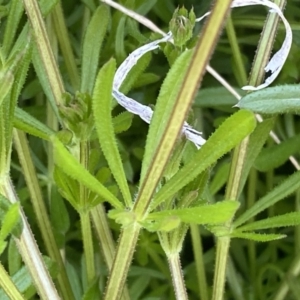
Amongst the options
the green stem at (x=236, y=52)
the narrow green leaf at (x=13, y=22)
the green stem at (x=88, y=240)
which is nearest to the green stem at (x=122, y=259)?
the green stem at (x=88, y=240)

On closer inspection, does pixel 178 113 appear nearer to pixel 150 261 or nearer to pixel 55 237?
pixel 55 237

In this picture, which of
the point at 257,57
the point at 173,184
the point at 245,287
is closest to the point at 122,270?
the point at 173,184

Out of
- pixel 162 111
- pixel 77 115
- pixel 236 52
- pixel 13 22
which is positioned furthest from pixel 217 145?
pixel 236 52

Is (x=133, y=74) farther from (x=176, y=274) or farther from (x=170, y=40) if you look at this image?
(x=176, y=274)

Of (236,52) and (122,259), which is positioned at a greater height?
(236,52)

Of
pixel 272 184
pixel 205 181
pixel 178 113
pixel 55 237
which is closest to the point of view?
pixel 178 113

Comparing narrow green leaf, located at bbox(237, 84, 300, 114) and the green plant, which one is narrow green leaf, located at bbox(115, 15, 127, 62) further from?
narrow green leaf, located at bbox(237, 84, 300, 114)

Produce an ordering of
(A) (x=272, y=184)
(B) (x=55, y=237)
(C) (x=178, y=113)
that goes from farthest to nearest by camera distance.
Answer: (A) (x=272, y=184) < (B) (x=55, y=237) < (C) (x=178, y=113)
